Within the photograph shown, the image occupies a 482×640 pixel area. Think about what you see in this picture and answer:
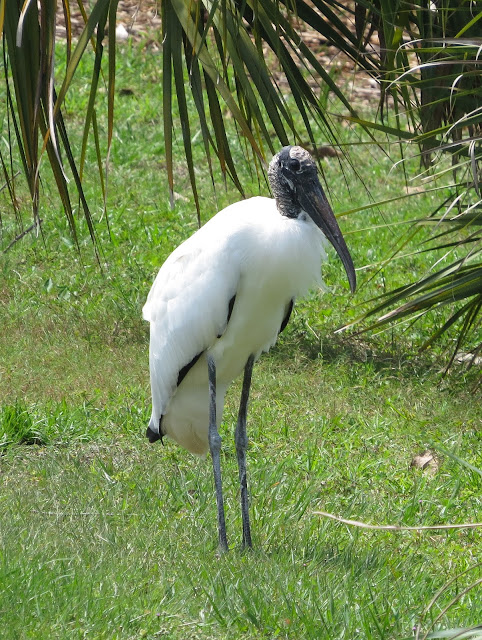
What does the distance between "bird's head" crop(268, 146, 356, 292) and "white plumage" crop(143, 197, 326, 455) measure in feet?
0.19

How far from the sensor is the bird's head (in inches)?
169

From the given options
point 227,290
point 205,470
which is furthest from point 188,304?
point 205,470

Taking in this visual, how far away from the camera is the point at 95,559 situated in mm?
3725

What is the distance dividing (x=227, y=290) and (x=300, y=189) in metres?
0.50

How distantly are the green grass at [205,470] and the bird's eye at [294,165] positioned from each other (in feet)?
4.51

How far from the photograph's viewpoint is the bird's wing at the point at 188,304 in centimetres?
437

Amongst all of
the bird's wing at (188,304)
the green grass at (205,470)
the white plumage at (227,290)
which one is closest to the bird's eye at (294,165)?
the white plumage at (227,290)

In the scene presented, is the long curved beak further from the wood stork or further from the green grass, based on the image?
the green grass

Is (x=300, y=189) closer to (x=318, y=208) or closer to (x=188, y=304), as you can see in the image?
(x=318, y=208)

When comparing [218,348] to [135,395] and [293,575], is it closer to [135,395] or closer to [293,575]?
[293,575]

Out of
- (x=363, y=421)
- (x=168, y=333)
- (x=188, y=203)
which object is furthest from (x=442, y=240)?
(x=168, y=333)

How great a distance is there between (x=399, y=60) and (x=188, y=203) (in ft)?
14.8

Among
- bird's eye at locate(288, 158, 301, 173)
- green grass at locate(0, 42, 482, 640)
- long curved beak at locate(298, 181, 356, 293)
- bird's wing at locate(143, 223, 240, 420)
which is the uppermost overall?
bird's eye at locate(288, 158, 301, 173)

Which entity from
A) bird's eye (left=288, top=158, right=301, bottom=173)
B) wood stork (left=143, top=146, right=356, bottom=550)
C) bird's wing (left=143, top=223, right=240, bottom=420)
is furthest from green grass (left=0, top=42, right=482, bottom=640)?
bird's eye (left=288, top=158, right=301, bottom=173)
